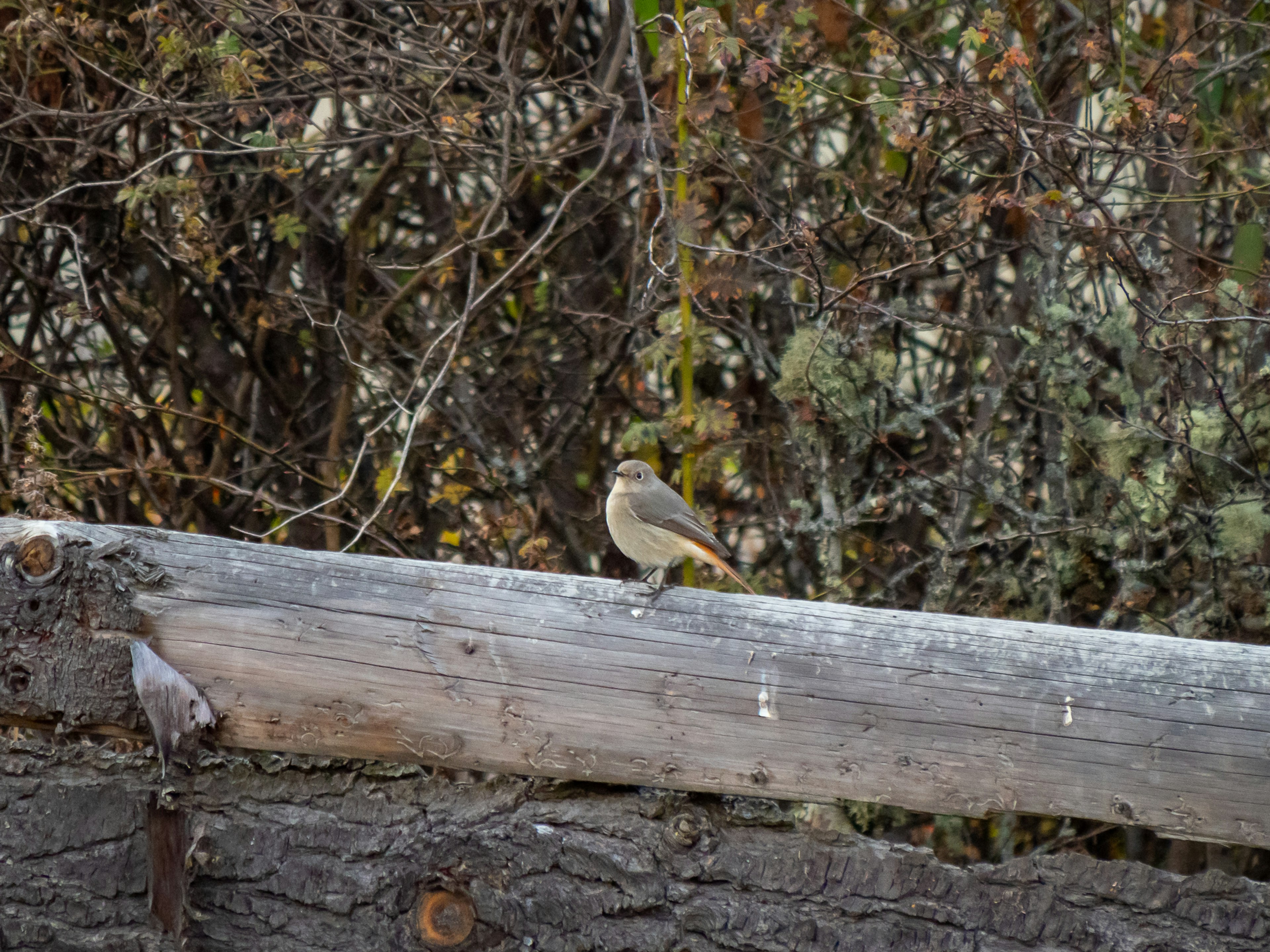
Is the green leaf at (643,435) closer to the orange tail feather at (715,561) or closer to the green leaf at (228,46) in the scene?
the orange tail feather at (715,561)

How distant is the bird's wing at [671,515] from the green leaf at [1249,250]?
184 centimetres

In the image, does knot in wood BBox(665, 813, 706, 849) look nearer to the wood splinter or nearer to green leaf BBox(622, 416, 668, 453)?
the wood splinter

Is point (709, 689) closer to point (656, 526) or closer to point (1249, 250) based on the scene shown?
point (656, 526)

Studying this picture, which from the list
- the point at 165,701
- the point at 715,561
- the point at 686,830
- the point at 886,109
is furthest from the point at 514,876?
the point at 886,109

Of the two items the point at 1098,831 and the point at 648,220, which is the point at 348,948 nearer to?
the point at 1098,831

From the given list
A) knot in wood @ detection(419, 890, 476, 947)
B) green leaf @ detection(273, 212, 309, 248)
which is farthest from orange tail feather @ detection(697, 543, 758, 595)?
green leaf @ detection(273, 212, 309, 248)

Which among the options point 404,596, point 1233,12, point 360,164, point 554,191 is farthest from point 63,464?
point 1233,12

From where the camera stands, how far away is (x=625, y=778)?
219 centimetres

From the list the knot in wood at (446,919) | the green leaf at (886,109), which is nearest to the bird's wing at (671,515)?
the green leaf at (886,109)

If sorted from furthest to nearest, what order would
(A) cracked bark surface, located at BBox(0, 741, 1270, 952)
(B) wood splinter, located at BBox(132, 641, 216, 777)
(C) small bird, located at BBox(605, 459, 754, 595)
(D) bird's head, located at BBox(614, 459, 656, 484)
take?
1. (D) bird's head, located at BBox(614, 459, 656, 484)
2. (C) small bird, located at BBox(605, 459, 754, 595)
3. (B) wood splinter, located at BBox(132, 641, 216, 777)
4. (A) cracked bark surface, located at BBox(0, 741, 1270, 952)

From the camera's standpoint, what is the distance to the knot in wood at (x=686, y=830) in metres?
2.14

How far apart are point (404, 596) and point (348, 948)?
67 cm

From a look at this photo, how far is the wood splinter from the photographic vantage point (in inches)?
85.1

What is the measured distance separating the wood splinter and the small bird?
1.45 m
